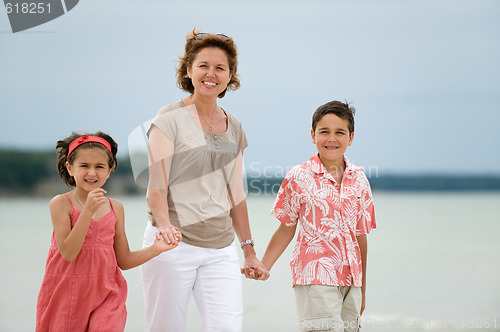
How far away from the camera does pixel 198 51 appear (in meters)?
3.01

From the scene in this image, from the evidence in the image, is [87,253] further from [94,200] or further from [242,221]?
[242,221]

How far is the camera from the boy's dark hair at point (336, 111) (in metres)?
3.14

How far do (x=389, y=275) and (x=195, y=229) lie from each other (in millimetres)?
5747

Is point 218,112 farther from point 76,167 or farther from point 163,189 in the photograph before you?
point 76,167

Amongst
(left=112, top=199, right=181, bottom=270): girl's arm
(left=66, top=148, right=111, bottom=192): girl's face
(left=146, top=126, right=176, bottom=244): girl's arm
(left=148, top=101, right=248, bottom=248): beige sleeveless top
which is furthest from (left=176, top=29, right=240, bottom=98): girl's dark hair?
(left=112, top=199, right=181, bottom=270): girl's arm

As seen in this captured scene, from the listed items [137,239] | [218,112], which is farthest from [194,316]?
[218,112]

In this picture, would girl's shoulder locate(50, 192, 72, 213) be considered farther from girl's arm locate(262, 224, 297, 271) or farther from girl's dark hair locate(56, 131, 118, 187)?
girl's arm locate(262, 224, 297, 271)

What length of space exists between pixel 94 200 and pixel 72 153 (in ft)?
1.06

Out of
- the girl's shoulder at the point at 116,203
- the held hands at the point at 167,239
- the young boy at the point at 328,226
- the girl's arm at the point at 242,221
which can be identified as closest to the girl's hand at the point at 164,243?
the held hands at the point at 167,239

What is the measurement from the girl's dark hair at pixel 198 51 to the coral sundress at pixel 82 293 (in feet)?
2.81

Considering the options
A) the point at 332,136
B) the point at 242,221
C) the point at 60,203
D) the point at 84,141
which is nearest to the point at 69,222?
the point at 60,203

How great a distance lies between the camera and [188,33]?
3.05 metres

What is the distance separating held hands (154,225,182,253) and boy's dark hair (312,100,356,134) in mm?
945

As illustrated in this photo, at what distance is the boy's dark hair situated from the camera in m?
3.14
